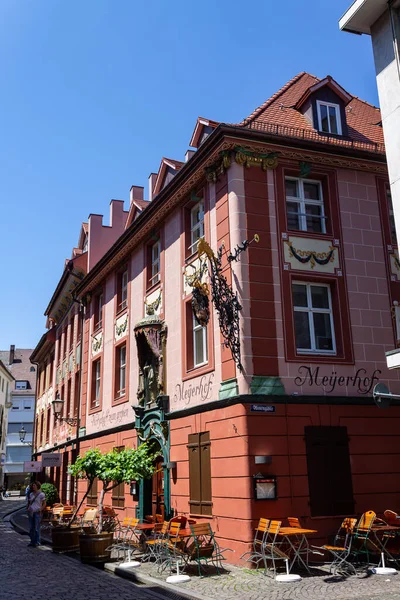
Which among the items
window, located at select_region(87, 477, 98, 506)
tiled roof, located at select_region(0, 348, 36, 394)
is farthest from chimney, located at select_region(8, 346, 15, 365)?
window, located at select_region(87, 477, 98, 506)

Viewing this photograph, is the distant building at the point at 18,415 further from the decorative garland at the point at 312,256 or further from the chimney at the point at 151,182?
the decorative garland at the point at 312,256

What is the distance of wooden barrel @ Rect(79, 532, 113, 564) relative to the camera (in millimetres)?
13688

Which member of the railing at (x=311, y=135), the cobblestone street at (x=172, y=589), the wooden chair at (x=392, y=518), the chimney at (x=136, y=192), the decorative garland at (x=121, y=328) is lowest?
the cobblestone street at (x=172, y=589)

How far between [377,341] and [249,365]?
3.66m

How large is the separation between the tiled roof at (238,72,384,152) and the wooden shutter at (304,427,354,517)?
7526 millimetres

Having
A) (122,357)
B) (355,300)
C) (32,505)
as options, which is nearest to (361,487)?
(355,300)

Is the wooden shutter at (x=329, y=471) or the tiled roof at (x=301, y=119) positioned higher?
the tiled roof at (x=301, y=119)

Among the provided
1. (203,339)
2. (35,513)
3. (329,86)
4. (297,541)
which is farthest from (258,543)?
(329,86)

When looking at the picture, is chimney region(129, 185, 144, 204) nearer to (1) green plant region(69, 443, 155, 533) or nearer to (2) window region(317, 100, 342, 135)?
(2) window region(317, 100, 342, 135)

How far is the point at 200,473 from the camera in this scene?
15.1 m

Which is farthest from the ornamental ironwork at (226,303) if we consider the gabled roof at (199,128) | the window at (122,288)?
the window at (122,288)

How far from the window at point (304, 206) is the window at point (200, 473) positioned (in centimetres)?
573

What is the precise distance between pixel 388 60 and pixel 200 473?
1013cm

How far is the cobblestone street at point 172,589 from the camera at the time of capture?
995cm
